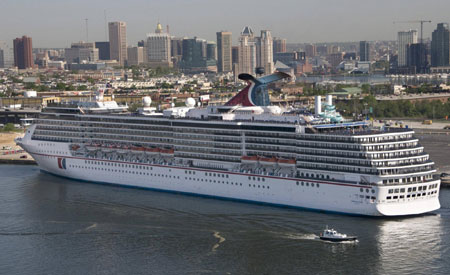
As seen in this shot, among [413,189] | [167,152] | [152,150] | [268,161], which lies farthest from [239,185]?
[413,189]

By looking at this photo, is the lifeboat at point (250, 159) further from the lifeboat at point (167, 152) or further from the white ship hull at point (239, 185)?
the lifeboat at point (167, 152)

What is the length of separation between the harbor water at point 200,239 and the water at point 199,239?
41 millimetres

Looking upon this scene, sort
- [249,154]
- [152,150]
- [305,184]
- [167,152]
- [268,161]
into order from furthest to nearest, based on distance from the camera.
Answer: [152,150] → [167,152] → [249,154] → [268,161] → [305,184]

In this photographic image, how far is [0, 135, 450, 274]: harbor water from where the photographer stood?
3053 centimetres

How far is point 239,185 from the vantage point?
40688 millimetres

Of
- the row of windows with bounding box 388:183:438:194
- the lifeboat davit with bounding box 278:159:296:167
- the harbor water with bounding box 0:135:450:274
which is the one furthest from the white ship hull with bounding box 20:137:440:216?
the lifeboat davit with bounding box 278:159:296:167

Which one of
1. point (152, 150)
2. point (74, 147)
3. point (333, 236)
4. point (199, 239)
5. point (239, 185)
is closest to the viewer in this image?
point (333, 236)

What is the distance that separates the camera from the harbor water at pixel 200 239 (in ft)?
100

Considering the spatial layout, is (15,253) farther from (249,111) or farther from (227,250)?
(249,111)

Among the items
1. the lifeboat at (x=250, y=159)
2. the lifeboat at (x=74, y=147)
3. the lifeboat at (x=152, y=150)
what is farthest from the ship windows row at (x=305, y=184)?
the lifeboat at (x=74, y=147)

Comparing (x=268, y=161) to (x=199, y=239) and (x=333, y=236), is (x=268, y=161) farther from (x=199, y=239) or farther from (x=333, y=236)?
Answer: (x=333, y=236)

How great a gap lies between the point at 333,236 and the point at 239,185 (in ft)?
28.9

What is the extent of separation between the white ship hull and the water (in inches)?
21.0

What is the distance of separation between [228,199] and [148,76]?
14846 centimetres
